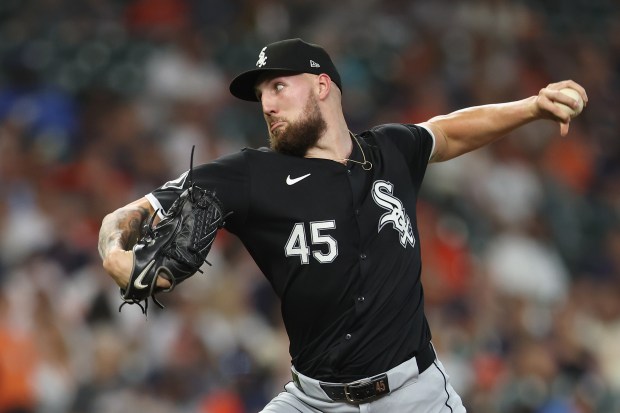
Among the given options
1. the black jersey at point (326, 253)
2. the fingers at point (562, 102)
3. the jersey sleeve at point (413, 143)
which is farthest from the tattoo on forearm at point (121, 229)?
the fingers at point (562, 102)

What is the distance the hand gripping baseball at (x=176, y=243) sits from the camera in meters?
3.21

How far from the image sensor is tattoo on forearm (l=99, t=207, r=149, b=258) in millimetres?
3312

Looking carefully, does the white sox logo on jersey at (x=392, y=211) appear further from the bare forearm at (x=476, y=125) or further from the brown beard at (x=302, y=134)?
the bare forearm at (x=476, y=125)

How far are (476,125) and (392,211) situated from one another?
2.05 feet

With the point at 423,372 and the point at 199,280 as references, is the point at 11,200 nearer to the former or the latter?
the point at 199,280

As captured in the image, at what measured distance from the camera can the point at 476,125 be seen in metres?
4.23

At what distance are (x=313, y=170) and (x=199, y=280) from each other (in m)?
3.29

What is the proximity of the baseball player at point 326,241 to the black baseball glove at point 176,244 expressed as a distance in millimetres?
125

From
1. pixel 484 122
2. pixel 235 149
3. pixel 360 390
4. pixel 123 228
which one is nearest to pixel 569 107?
pixel 484 122

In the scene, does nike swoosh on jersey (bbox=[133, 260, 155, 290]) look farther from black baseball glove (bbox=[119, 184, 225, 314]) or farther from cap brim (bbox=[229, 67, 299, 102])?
cap brim (bbox=[229, 67, 299, 102])

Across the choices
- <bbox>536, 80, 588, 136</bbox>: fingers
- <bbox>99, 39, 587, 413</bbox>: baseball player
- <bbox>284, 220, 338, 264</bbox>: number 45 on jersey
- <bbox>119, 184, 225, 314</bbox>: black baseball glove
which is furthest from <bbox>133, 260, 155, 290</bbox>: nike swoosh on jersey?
<bbox>536, 80, 588, 136</bbox>: fingers

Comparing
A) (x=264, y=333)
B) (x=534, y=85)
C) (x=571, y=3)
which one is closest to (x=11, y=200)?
(x=264, y=333)

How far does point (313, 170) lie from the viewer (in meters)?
3.83

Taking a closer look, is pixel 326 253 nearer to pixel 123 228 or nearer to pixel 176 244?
pixel 176 244
